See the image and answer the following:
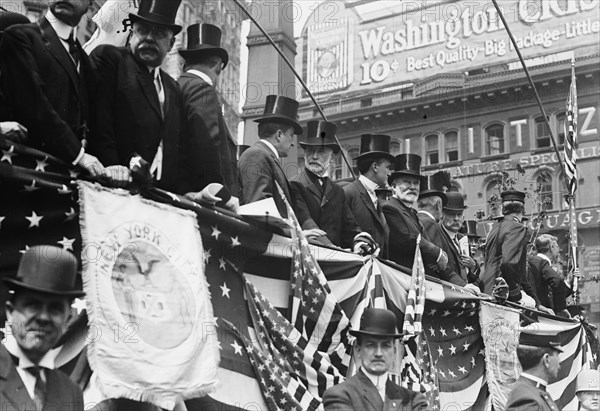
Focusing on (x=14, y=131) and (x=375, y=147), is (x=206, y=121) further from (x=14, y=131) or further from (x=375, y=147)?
(x=375, y=147)

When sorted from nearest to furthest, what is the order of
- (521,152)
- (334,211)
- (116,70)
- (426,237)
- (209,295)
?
(209,295) → (116,70) → (334,211) → (426,237) → (521,152)

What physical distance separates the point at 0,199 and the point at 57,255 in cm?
100

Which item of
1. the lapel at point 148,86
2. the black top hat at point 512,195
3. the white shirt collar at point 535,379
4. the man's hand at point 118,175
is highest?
the black top hat at point 512,195

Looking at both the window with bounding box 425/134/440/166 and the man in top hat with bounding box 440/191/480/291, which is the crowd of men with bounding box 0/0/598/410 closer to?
the man in top hat with bounding box 440/191/480/291

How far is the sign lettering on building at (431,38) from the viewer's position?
50.5 m

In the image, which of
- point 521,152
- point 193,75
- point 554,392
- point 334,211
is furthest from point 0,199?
point 521,152

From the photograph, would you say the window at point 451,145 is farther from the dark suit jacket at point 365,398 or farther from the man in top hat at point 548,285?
the dark suit jacket at point 365,398

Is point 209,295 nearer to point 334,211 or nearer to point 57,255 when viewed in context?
point 57,255

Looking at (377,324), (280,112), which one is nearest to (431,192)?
(280,112)

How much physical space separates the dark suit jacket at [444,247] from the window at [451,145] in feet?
133

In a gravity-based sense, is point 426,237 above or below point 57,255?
above

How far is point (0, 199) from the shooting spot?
5367mm

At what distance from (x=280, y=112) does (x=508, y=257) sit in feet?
12.2

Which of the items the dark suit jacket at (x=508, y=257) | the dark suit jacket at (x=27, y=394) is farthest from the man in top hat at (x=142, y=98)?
the dark suit jacket at (x=508, y=257)
